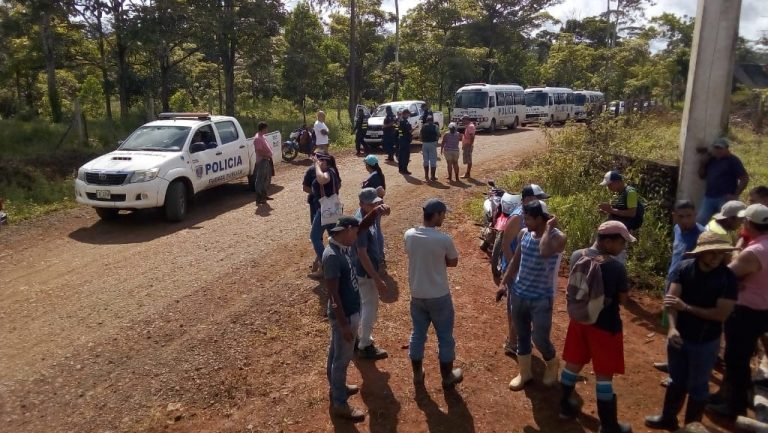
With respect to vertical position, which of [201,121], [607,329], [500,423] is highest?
[201,121]

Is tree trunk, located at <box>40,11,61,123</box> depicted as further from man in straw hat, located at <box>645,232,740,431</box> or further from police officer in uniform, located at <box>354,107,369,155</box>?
man in straw hat, located at <box>645,232,740,431</box>

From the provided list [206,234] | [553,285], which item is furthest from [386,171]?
[553,285]

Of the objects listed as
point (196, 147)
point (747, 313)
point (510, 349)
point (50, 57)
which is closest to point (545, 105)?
point (50, 57)

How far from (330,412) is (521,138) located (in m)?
18.8

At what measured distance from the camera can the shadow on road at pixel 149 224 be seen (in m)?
8.98

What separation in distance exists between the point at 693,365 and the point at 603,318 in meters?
0.73

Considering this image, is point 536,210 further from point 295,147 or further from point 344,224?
point 295,147

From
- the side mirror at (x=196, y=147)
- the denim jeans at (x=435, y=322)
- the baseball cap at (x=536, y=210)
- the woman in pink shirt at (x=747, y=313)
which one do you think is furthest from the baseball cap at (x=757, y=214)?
the side mirror at (x=196, y=147)

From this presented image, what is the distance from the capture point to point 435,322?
463cm

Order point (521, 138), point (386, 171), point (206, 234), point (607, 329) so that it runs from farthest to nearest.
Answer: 1. point (521, 138)
2. point (386, 171)
3. point (206, 234)
4. point (607, 329)

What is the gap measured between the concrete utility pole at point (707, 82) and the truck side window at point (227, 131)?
815cm

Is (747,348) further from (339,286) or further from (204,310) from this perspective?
(204,310)

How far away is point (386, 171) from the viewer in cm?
1442

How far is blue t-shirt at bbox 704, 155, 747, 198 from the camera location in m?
6.93
